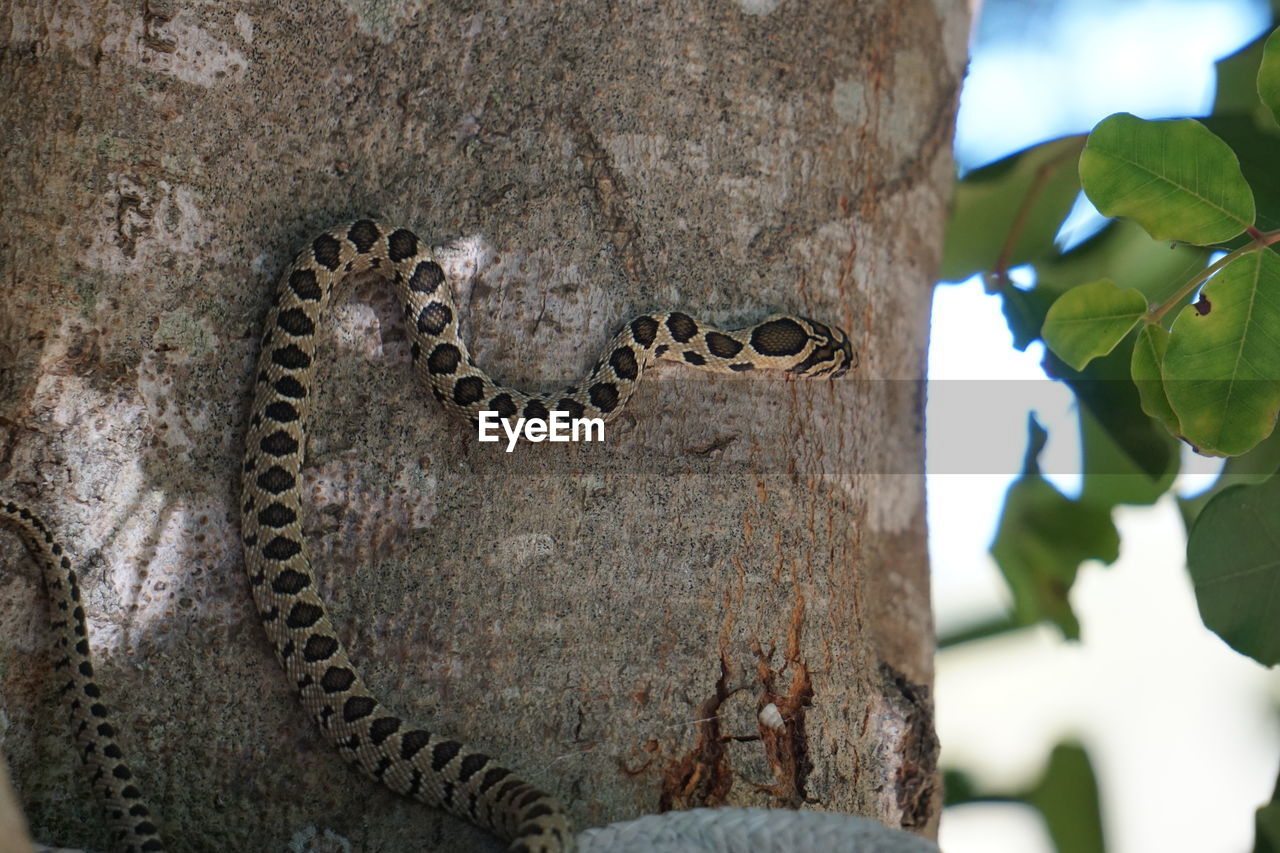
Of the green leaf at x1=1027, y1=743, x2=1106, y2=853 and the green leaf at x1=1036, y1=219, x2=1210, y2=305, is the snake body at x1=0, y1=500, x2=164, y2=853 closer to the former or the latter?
the green leaf at x1=1036, y1=219, x2=1210, y2=305

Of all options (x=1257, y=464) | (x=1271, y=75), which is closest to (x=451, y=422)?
(x=1271, y=75)

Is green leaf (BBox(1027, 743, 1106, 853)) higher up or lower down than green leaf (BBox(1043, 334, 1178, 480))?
lower down

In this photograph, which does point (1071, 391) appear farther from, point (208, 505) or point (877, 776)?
point (208, 505)

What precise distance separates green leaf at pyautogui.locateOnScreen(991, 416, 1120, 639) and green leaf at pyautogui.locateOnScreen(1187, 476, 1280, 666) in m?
1.21

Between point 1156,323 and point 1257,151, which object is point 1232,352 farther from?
point 1257,151

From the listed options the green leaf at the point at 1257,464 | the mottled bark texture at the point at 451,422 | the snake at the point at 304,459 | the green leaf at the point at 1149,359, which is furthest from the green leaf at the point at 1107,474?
the snake at the point at 304,459

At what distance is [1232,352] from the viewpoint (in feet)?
9.96

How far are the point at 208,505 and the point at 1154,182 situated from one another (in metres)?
2.92

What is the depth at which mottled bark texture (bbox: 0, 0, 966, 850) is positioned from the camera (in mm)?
3186

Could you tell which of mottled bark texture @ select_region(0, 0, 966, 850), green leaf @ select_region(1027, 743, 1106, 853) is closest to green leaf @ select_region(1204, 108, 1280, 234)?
mottled bark texture @ select_region(0, 0, 966, 850)

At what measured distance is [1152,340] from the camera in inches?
132

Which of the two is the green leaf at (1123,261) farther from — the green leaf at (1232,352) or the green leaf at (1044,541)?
the green leaf at (1232,352)

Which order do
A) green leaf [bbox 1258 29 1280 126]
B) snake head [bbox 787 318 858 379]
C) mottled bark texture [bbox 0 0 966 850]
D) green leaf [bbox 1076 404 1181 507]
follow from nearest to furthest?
green leaf [bbox 1258 29 1280 126] → mottled bark texture [bbox 0 0 966 850] → snake head [bbox 787 318 858 379] → green leaf [bbox 1076 404 1181 507]

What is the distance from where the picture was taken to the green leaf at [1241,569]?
3.53 meters
